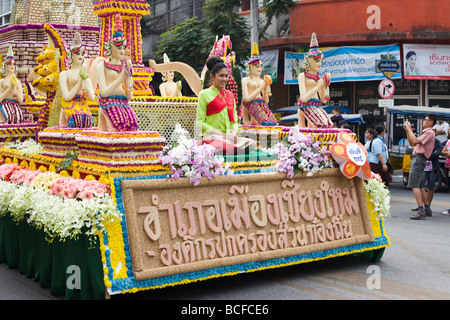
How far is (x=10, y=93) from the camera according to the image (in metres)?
11.1

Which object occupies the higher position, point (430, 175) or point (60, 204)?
point (60, 204)

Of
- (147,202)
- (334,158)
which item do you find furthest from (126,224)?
(334,158)

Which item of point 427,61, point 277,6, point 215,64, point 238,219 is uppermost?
point 277,6

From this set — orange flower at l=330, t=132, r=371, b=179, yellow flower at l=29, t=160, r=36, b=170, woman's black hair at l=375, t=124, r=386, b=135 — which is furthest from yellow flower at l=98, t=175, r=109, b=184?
woman's black hair at l=375, t=124, r=386, b=135

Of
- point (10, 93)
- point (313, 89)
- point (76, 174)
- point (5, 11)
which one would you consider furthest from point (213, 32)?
point (76, 174)

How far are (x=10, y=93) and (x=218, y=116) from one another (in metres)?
5.50

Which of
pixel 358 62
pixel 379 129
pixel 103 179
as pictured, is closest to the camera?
pixel 103 179

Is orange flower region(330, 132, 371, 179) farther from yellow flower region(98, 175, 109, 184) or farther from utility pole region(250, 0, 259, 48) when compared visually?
utility pole region(250, 0, 259, 48)

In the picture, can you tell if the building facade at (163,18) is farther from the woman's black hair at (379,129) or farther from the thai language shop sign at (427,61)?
the woman's black hair at (379,129)

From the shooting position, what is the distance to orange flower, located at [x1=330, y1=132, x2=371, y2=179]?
7457 millimetres

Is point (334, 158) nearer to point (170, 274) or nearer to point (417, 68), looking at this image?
point (170, 274)

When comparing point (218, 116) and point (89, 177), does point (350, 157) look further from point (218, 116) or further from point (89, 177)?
point (89, 177)

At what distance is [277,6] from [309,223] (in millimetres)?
16212

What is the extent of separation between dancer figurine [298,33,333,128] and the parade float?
0.48 meters
